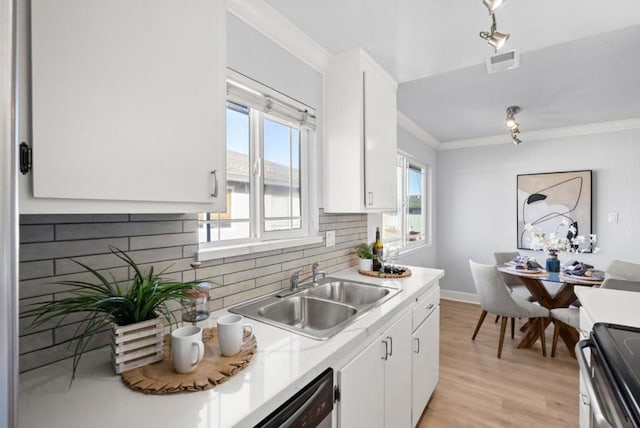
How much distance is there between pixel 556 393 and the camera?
2.24 metres

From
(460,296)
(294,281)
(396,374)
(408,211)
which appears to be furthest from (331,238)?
(460,296)

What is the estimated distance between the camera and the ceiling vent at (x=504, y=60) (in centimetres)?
178

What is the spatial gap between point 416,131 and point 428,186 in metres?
1.02

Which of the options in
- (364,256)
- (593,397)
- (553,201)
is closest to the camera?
(593,397)

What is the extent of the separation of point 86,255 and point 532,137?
490 centimetres

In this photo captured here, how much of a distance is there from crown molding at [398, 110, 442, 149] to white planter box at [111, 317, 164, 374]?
3.15 metres

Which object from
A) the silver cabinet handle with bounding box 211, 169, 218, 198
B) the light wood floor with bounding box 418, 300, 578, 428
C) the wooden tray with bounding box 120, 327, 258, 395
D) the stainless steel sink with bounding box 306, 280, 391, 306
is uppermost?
the silver cabinet handle with bounding box 211, 169, 218, 198

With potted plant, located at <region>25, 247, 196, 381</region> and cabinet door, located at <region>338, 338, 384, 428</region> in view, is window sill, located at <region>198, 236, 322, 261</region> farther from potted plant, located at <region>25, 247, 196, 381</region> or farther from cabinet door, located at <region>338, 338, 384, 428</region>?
cabinet door, located at <region>338, 338, 384, 428</region>

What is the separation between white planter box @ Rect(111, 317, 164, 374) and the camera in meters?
0.82

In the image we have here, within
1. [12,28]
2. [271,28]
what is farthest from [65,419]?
[271,28]

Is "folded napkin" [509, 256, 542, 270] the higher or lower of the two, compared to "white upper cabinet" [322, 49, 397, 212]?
lower

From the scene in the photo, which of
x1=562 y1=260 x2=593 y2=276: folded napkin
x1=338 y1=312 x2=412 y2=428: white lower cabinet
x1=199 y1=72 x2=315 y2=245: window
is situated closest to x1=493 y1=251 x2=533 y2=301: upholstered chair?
x1=562 y1=260 x2=593 y2=276: folded napkin

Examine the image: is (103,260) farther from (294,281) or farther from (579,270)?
(579,270)

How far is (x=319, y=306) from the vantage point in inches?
Answer: 61.4
